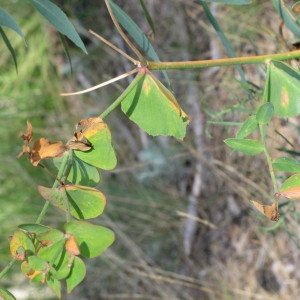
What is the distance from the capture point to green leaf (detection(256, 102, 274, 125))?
658 mm

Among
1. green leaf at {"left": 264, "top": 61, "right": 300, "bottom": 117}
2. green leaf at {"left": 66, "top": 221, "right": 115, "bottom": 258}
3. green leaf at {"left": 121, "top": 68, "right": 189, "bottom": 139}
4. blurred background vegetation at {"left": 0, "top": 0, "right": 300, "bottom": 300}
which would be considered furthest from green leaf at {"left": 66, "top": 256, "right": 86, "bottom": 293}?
blurred background vegetation at {"left": 0, "top": 0, "right": 300, "bottom": 300}

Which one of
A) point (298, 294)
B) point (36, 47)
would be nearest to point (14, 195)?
point (36, 47)

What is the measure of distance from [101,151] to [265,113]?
17 centimetres

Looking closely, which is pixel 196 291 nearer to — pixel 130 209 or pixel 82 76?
pixel 130 209

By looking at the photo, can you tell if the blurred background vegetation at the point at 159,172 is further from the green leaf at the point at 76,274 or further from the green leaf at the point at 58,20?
the green leaf at the point at 76,274

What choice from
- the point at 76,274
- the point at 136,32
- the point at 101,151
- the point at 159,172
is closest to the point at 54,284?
the point at 76,274

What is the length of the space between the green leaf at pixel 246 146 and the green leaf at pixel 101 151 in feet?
0.38

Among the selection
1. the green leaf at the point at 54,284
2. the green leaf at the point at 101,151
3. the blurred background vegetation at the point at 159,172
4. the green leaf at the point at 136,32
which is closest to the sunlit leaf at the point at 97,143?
the green leaf at the point at 101,151

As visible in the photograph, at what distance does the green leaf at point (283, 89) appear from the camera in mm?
696

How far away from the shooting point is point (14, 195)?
9.57 feet

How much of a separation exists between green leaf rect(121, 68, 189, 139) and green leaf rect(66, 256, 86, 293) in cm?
15

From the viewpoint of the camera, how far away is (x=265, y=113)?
662 mm

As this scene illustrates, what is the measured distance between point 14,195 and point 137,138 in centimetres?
61

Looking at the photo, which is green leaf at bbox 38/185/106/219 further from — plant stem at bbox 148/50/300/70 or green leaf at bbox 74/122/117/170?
plant stem at bbox 148/50/300/70
